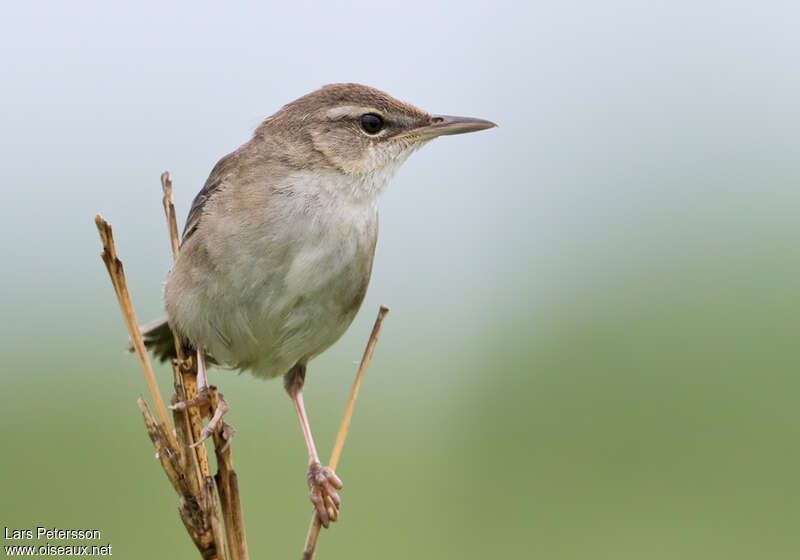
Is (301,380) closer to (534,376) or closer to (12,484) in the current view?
(12,484)

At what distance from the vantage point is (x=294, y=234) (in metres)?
3.12

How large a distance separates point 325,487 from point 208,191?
131 cm

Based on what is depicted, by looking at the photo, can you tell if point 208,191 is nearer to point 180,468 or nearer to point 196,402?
point 196,402

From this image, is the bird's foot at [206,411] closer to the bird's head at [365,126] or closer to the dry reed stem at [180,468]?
the dry reed stem at [180,468]

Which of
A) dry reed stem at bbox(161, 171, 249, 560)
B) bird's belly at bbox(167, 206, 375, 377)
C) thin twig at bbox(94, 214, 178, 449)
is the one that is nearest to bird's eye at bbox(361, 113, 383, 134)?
bird's belly at bbox(167, 206, 375, 377)

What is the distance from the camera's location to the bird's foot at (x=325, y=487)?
2.91 metres

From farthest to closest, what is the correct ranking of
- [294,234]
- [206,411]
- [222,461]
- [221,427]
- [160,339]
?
[160,339] → [294,234] → [206,411] → [221,427] → [222,461]

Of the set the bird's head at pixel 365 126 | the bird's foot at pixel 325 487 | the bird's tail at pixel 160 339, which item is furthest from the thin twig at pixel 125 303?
the bird's tail at pixel 160 339

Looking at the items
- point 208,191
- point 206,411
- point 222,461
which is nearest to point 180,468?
point 222,461

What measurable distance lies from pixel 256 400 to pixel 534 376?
2.53 metres

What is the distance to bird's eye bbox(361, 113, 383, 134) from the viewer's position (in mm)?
3537

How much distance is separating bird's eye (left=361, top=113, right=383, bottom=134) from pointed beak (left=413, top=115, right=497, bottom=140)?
157mm

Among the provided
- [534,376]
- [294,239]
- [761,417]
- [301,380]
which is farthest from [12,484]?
[761,417]

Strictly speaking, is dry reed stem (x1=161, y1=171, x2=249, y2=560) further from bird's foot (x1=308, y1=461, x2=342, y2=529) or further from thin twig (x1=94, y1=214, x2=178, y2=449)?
bird's foot (x1=308, y1=461, x2=342, y2=529)
